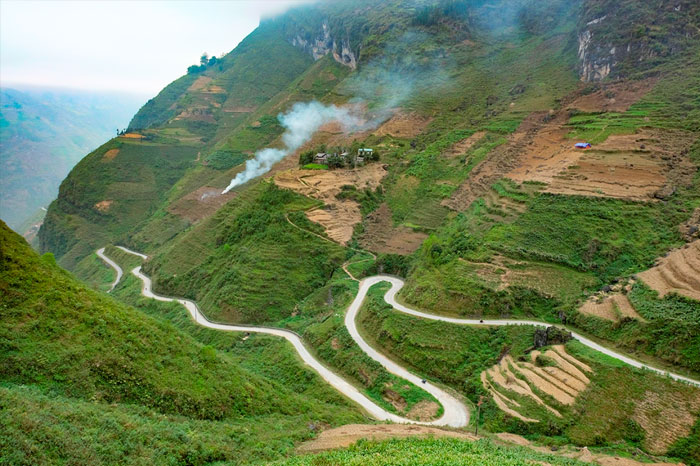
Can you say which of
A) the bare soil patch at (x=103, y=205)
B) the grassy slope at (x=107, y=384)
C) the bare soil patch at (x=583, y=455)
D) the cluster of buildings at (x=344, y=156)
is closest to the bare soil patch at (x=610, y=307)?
the bare soil patch at (x=583, y=455)

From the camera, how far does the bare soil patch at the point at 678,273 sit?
36281 millimetres

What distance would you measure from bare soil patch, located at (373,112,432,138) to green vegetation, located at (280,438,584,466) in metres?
72.9

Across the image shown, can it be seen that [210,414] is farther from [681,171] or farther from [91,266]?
[91,266]

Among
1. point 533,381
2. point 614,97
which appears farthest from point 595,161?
point 533,381

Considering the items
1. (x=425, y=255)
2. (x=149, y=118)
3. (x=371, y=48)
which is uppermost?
(x=149, y=118)

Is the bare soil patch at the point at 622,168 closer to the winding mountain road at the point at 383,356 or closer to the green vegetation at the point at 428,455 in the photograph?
the winding mountain road at the point at 383,356

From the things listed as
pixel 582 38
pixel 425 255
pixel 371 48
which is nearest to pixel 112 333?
pixel 425 255

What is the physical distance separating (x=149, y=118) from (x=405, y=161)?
135173 millimetres

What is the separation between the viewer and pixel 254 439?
2495cm

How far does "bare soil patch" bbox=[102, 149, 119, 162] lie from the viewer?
120 metres

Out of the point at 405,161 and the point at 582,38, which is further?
the point at 582,38

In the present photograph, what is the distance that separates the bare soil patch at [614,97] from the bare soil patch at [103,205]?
100302 millimetres

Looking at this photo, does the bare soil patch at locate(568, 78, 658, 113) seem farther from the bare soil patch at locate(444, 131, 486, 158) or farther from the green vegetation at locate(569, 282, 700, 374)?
the green vegetation at locate(569, 282, 700, 374)

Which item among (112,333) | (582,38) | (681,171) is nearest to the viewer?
(112,333)
